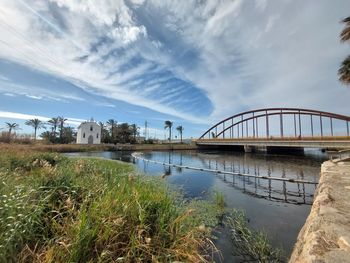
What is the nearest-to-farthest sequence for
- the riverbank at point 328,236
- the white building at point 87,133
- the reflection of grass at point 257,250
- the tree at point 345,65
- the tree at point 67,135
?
the riverbank at point 328,236
the reflection of grass at point 257,250
the tree at point 345,65
the white building at point 87,133
the tree at point 67,135

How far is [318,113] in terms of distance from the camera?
5391cm

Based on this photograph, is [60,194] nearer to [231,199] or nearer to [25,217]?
[25,217]

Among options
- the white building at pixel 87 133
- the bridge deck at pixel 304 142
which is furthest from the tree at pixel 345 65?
the white building at pixel 87 133

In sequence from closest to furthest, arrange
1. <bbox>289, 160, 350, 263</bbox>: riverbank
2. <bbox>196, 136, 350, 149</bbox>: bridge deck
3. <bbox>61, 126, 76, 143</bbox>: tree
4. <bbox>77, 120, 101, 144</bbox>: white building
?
<bbox>289, 160, 350, 263</bbox>: riverbank < <bbox>196, 136, 350, 149</bbox>: bridge deck < <bbox>77, 120, 101, 144</bbox>: white building < <bbox>61, 126, 76, 143</bbox>: tree

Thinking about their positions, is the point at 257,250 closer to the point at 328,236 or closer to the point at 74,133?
the point at 328,236

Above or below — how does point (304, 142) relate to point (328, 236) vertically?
above

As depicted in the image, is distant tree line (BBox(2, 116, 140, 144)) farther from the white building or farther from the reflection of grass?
the reflection of grass

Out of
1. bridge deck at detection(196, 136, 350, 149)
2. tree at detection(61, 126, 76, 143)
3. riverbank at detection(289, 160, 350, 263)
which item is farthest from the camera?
tree at detection(61, 126, 76, 143)

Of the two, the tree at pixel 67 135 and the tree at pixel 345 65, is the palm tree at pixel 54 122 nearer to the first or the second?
the tree at pixel 67 135

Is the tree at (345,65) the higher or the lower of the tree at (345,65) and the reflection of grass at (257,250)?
the higher

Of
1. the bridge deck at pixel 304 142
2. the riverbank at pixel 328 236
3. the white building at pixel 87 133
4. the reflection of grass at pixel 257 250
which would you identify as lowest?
the reflection of grass at pixel 257 250

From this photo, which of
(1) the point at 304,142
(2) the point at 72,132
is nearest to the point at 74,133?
(2) the point at 72,132

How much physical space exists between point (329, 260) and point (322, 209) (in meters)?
2.13

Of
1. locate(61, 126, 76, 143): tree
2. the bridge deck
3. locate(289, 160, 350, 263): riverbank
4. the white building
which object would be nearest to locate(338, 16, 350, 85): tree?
the bridge deck
